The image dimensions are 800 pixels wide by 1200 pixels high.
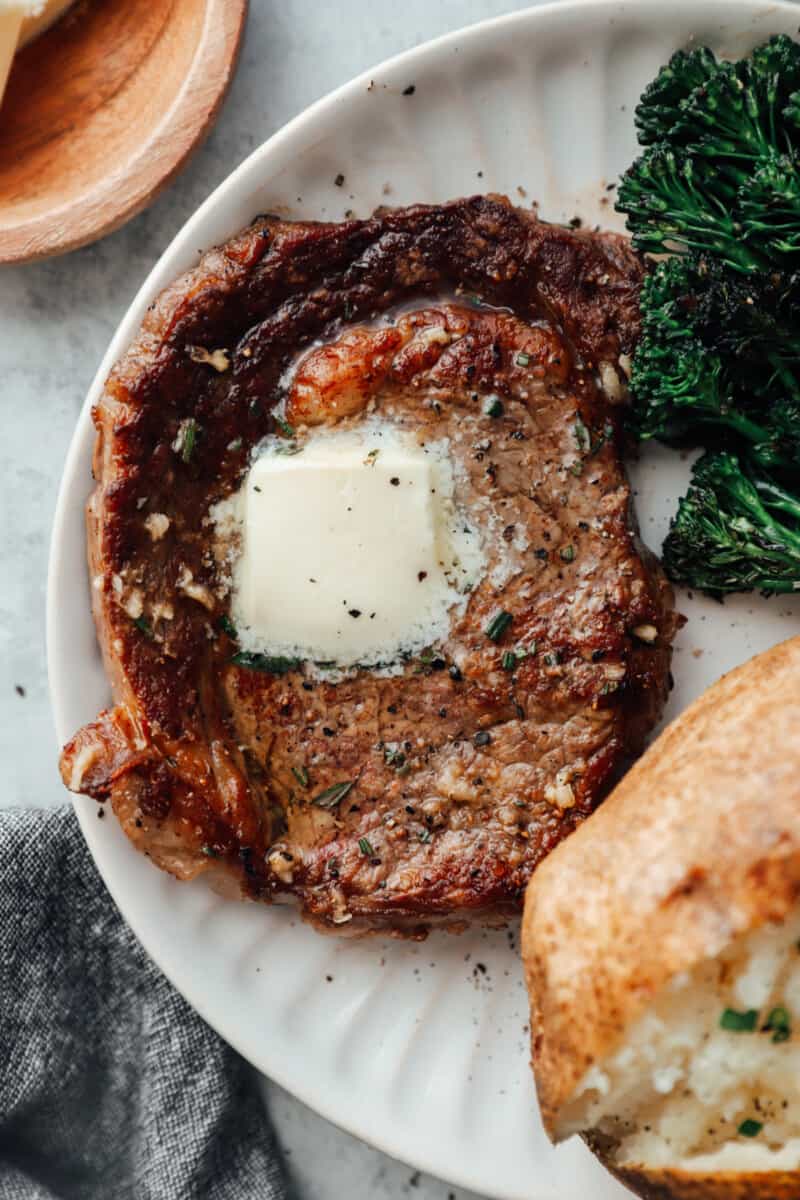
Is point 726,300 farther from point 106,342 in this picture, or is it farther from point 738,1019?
point 106,342

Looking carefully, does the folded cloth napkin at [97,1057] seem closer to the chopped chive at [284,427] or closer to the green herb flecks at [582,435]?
the chopped chive at [284,427]

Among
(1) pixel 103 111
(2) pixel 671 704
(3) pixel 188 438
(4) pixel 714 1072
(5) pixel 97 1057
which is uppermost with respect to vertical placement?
(1) pixel 103 111

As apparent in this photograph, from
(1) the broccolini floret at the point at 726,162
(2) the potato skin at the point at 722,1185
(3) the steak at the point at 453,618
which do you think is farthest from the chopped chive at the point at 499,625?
(2) the potato skin at the point at 722,1185

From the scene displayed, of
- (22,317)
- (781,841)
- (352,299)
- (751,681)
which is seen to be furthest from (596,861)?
(22,317)

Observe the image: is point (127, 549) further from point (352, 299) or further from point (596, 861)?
point (596, 861)

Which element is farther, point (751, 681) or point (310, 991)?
point (310, 991)

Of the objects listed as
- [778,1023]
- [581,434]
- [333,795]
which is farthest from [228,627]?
[778,1023]
